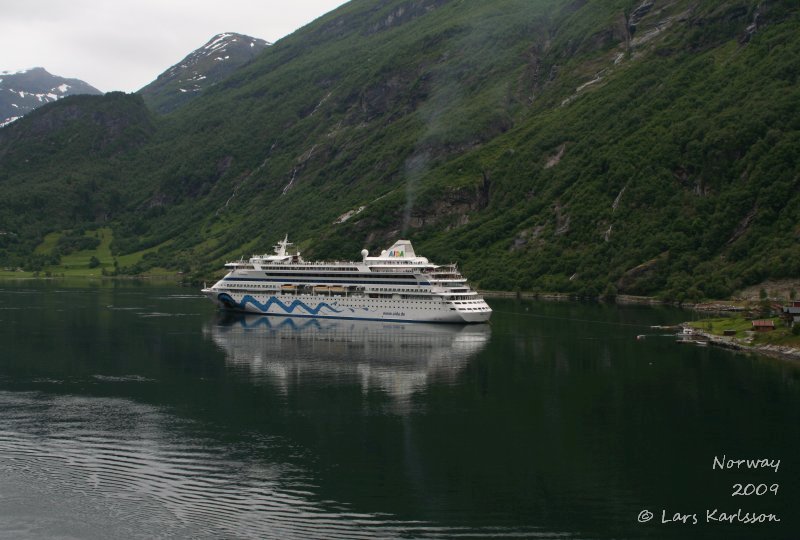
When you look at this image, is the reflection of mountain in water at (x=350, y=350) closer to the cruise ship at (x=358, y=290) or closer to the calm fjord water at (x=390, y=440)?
the calm fjord water at (x=390, y=440)

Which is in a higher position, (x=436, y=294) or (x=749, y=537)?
(x=436, y=294)

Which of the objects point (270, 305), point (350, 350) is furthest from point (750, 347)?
point (270, 305)

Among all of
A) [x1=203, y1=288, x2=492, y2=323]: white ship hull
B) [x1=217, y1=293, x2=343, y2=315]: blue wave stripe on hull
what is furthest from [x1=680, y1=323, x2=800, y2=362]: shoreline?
[x1=217, y1=293, x2=343, y2=315]: blue wave stripe on hull

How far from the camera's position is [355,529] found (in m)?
43.4

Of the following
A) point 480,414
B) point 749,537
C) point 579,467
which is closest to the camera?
point 749,537

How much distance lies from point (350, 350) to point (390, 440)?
46445mm

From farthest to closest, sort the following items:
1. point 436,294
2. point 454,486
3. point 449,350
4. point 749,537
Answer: point 436,294 < point 449,350 < point 454,486 < point 749,537

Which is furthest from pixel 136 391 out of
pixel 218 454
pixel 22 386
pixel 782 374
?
pixel 782 374

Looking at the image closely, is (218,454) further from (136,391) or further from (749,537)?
(749,537)

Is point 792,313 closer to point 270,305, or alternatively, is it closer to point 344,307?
point 344,307

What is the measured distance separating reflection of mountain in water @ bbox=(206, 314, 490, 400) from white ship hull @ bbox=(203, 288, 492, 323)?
2112mm

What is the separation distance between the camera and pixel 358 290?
14412cm

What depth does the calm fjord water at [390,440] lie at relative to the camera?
45125 mm

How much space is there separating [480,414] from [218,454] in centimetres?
2129
